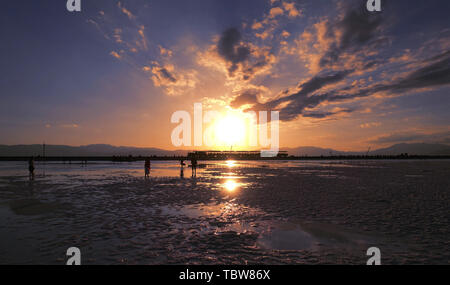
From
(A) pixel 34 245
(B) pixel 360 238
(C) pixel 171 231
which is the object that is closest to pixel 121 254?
(C) pixel 171 231

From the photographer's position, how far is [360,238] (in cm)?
646

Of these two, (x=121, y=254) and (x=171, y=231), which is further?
(x=171, y=231)

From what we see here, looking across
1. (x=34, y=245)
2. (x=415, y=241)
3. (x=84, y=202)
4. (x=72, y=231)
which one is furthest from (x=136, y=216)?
(x=415, y=241)

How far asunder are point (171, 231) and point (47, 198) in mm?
9523

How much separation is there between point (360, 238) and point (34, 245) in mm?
8866

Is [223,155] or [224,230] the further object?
[223,155]

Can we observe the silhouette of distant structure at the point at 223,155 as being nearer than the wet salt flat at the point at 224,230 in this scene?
No

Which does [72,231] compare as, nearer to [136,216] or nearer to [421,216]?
[136,216]

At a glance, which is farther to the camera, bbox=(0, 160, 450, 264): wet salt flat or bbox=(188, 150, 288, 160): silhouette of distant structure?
bbox=(188, 150, 288, 160): silhouette of distant structure

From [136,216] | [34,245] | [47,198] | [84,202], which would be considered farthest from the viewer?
[47,198]
